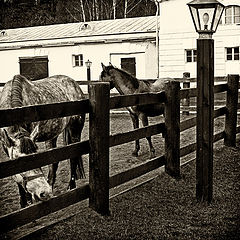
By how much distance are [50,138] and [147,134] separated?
1.28 metres

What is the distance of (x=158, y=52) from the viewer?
28000mm

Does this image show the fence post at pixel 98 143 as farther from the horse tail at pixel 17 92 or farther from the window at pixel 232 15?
the window at pixel 232 15

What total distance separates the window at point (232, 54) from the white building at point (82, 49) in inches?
155

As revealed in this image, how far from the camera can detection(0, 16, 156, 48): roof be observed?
2977 centimetres

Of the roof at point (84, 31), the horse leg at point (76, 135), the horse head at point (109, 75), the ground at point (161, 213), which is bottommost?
the ground at point (161, 213)

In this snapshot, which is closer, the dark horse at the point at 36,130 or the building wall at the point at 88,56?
the dark horse at the point at 36,130

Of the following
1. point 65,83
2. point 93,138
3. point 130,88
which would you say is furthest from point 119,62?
point 93,138

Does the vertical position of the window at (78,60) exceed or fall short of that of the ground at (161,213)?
it exceeds it

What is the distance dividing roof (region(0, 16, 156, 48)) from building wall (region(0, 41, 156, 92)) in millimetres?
580

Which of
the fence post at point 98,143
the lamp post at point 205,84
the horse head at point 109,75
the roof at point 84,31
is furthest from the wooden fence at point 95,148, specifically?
the roof at point 84,31

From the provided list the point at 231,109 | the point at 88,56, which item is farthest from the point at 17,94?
the point at 88,56

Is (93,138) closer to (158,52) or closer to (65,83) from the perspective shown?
(65,83)

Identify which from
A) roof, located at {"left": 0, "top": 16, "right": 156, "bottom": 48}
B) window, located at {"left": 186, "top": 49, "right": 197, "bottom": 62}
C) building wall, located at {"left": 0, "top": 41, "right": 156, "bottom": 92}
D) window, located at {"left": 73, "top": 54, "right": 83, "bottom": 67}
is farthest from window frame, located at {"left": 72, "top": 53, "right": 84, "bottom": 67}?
window, located at {"left": 186, "top": 49, "right": 197, "bottom": 62}

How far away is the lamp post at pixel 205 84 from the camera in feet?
19.6
